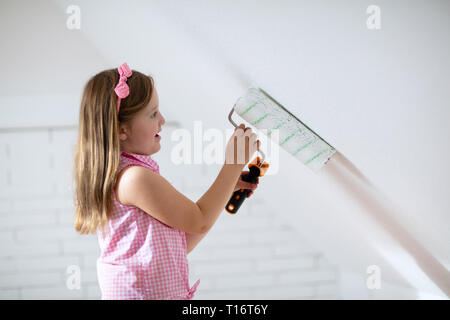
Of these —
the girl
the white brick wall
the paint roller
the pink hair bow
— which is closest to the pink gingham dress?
the girl

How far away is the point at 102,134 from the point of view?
0.89 metres

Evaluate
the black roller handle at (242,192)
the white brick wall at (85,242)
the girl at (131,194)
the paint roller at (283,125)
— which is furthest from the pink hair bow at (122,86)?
the white brick wall at (85,242)

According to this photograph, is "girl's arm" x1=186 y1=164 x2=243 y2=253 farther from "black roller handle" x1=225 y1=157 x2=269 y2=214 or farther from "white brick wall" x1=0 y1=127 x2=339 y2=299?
Result: "white brick wall" x1=0 y1=127 x2=339 y2=299

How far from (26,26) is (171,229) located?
3.34ft

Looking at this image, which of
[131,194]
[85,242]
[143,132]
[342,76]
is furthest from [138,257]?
[85,242]

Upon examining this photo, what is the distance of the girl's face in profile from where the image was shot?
2.98ft

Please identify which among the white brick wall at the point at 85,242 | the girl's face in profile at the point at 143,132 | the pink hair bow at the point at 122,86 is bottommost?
the white brick wall at the point at 85,242

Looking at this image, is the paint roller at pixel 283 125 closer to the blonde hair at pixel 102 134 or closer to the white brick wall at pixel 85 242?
the blonde hair at pixel 102 134

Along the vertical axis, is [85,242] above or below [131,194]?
below

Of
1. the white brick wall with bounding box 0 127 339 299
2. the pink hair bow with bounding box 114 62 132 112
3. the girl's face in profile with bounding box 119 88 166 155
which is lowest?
the white brick wall with bounding box 0 127 339 299

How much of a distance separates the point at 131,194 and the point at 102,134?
0.14m

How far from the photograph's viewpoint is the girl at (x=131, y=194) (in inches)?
34.6

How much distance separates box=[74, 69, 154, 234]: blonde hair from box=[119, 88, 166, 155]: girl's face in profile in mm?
13

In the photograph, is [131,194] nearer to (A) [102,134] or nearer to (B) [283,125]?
(A) [102,134]
